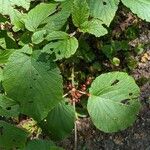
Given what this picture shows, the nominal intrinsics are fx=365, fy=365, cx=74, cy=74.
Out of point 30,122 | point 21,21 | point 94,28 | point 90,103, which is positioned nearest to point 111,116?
point 90,103

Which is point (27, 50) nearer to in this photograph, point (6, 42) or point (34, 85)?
point (34, 85)

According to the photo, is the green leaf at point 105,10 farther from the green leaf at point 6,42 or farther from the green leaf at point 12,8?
the green leaf at point 6,42

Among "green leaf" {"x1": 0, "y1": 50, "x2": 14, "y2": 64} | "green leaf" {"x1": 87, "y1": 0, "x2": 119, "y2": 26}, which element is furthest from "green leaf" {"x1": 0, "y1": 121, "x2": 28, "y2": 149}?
"green leaf" {"x1": 87, "y1": 0, "x2": 119, "y2": 26}

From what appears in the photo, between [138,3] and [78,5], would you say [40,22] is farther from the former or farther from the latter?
[138,3]

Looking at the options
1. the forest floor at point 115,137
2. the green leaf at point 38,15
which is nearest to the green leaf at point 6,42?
the green leaf at point 38,15

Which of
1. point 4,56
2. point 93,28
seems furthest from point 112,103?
point 4,56

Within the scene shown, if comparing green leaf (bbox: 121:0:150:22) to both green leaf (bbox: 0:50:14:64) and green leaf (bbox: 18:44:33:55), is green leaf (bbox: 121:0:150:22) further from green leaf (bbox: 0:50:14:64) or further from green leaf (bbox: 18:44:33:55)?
green leaf (bbox: 0:50:14:64)

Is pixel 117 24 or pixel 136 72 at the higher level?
pixel 117 24
